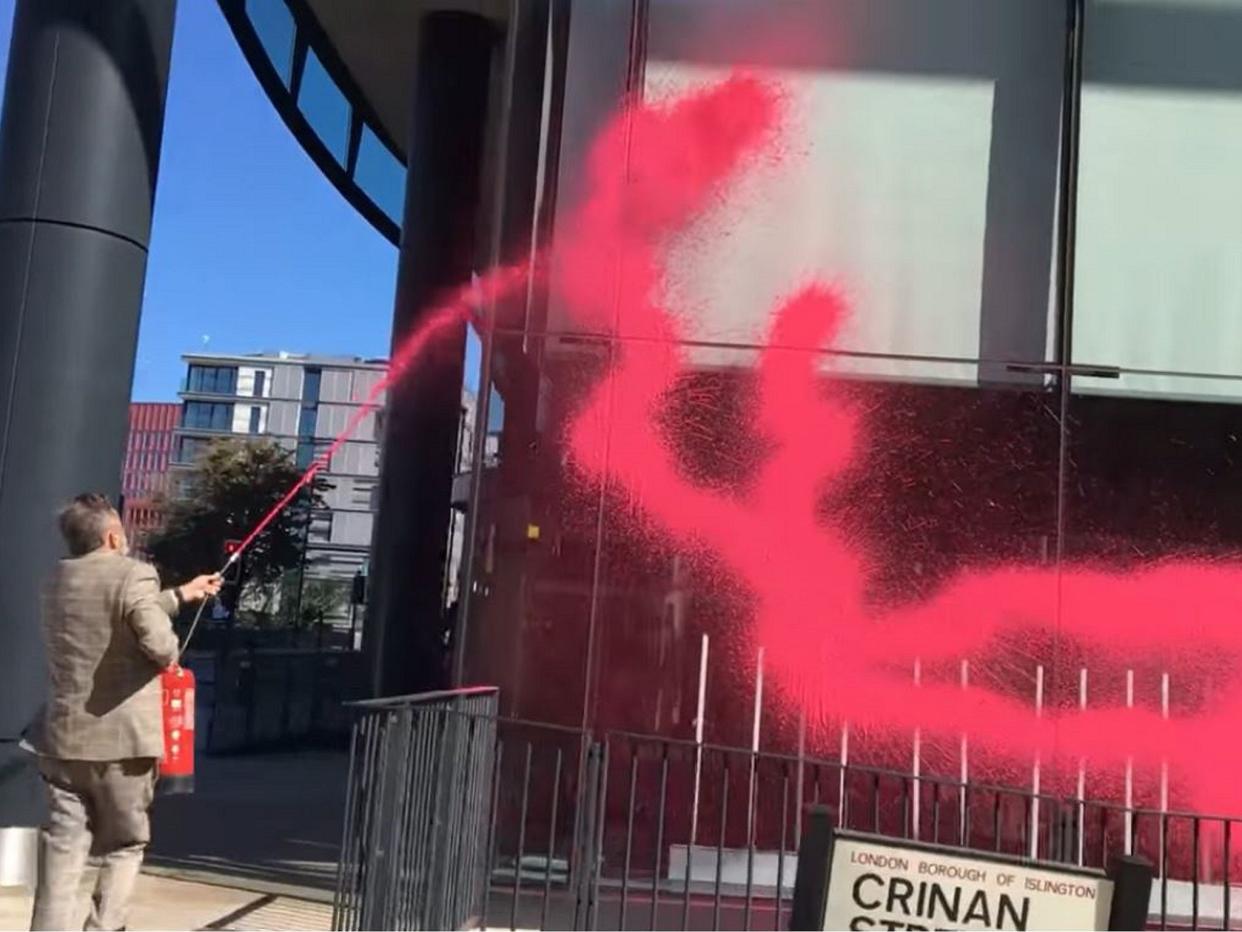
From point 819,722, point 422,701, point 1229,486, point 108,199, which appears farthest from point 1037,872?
point 108,199

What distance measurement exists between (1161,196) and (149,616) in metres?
6.27

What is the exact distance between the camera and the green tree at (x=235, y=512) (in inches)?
867

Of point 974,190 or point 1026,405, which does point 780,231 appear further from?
point 1026,405

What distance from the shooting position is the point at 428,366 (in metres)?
14.9

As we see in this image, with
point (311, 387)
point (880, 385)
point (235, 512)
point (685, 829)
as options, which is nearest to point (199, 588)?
point (685, 829)

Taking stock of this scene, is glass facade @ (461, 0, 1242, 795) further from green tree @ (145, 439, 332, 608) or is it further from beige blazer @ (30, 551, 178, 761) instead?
green tree @ (145, 439, 332, 608)

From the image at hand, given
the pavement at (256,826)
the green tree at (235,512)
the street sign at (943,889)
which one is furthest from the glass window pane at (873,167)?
the green tree at (235,512)

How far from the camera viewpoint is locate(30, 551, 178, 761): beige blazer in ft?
14.2

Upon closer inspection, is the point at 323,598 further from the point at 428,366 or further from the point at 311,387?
the point at 311,387

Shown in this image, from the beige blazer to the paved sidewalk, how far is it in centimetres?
178

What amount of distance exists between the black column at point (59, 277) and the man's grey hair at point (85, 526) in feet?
7.15

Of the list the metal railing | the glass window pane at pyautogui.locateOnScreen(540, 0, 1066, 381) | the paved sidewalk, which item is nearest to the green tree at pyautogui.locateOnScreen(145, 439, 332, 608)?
the paved sidewalk

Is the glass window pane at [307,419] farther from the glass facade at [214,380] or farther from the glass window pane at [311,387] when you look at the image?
the glass facade at [214,380]

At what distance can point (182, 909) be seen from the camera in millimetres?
6215
